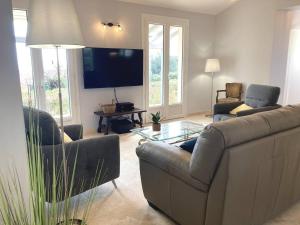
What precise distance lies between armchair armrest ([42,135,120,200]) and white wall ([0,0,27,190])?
3.18 ft

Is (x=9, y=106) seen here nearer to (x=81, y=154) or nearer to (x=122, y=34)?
(x=81, y=154)

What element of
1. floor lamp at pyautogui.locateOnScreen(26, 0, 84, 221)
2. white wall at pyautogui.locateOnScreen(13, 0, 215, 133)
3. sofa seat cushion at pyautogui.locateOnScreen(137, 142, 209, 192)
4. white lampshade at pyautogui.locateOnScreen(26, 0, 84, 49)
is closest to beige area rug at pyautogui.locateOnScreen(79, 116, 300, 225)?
sofa seat cushion at pyautogui.locateOnScreen(137, 142, 209, 192)

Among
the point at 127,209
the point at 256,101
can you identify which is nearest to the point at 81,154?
the point at 127,209

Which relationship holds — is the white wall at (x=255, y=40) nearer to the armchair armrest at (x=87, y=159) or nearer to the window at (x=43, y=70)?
the window at (x=43, y=70)

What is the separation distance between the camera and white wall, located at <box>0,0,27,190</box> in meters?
0.97

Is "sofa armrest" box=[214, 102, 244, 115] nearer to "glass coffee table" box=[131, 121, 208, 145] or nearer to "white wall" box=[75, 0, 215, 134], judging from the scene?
"glass coffee table" box=[131, 121, 208, 145]

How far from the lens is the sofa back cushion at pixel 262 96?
13.6 feet

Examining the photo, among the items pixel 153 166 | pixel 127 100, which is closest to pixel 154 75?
pixel 127 100

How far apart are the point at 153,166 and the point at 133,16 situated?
3674 millimetres

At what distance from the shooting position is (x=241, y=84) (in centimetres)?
580

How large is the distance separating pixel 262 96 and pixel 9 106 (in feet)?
13.7

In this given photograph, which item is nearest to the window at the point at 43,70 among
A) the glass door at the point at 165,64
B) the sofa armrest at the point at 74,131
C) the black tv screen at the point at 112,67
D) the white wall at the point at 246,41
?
the black tv screen at the point at 112,67

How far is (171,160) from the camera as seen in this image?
6.27 ft

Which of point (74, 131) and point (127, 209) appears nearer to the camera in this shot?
point (127, 209)
